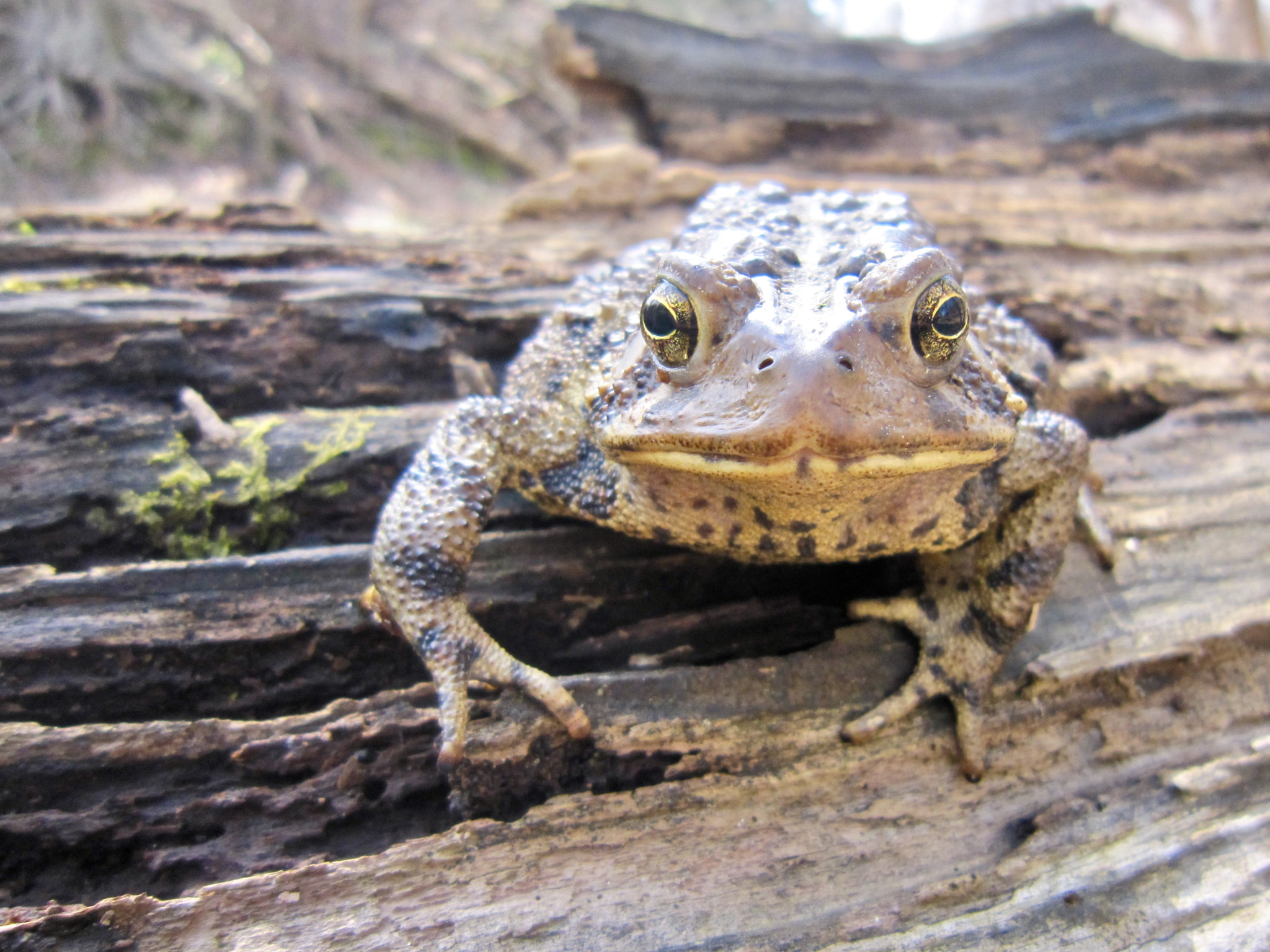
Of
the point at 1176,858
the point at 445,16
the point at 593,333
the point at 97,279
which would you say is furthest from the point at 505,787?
the point at 445,16

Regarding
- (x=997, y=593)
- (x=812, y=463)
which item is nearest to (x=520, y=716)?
(x=812, y=463)

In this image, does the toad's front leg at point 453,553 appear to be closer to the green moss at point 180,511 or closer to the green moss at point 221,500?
the green moss at point 221,500

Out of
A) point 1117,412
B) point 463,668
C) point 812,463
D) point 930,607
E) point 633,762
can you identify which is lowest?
point 633,762

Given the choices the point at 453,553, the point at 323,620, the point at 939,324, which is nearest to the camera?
the point at 939,324

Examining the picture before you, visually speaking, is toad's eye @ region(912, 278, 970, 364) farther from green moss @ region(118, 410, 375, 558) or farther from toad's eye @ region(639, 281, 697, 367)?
green moss @ region(118, 410, 375, 558)

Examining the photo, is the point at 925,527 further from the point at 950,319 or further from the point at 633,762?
the point at 633,762

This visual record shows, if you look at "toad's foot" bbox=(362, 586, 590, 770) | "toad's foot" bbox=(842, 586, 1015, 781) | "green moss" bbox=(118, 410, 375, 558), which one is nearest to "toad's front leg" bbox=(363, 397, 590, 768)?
"toad's foot" bbox=(362, 586, 590, 770)

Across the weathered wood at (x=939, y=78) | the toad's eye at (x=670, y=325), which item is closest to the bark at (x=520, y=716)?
the toad's eye at (x=670, y=325)
